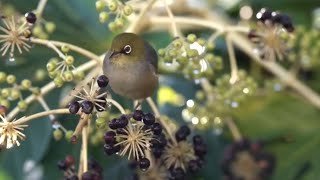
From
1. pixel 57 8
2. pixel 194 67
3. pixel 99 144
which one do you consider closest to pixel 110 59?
pixel 194 67

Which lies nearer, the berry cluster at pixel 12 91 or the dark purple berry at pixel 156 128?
the dark purple berry at pixel 156 128

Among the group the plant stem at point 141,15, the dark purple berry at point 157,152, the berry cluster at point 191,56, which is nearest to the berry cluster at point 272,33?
the berry cluster at point 191,56

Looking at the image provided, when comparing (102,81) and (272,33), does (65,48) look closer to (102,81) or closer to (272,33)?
(102,81)

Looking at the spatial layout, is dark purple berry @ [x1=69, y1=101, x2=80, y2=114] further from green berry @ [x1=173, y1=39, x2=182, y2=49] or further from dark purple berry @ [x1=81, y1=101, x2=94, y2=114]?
green berry @ [x1=173, y1=39, x2=182, y2=49]

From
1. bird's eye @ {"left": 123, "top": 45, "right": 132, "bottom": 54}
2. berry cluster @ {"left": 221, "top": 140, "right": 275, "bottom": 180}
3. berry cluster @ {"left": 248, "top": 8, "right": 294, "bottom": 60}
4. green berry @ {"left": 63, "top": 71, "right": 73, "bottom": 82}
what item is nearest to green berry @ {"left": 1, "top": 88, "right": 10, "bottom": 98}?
green berry @ {"left": 63, "top": 71, "right": 73, "bottom": 82}

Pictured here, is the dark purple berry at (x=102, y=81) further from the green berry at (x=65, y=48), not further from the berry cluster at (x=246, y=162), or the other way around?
the berry cluster at (x=246, y=162)

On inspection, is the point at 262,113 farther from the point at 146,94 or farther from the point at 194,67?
the point at 146,94
